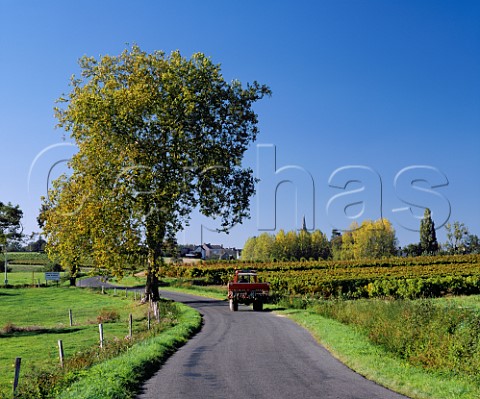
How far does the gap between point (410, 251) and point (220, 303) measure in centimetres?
10648

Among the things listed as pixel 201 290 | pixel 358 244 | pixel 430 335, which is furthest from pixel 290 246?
pixel 430 335

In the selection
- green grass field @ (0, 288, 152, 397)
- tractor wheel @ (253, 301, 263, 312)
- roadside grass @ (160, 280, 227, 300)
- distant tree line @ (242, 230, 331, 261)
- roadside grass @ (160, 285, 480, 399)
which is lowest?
green grass field @ (0, 288, 152, 397)

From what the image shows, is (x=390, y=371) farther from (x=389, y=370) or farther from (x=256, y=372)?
(x=256, y=372)

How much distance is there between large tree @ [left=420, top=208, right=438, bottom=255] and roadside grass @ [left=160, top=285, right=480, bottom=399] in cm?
12045

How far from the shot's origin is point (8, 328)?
123 ft

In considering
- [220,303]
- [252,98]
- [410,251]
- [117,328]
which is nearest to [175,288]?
[220,303]

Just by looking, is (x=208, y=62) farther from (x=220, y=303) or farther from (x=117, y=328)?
(x=117, y=328)

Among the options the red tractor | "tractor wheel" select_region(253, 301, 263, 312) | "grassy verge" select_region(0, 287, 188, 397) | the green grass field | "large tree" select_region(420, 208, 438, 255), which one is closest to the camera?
"grassy verge" select_region(0, 287, 188, 397)

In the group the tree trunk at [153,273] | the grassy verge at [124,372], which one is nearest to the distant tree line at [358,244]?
the tree trunk at [153,273]

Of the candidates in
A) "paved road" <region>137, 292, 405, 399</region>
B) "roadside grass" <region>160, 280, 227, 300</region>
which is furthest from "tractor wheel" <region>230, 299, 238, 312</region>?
"roadside grass" <region>160, 280, 227, 300</region>

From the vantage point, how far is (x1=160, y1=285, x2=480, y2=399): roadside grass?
44.4ft

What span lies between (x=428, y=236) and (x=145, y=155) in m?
110

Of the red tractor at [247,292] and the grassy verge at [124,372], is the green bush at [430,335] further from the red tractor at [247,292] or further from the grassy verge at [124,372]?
the red tractor at [247,292]

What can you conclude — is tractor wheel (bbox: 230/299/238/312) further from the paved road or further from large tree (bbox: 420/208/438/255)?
large tree (bbox: 420/208/438/255)
